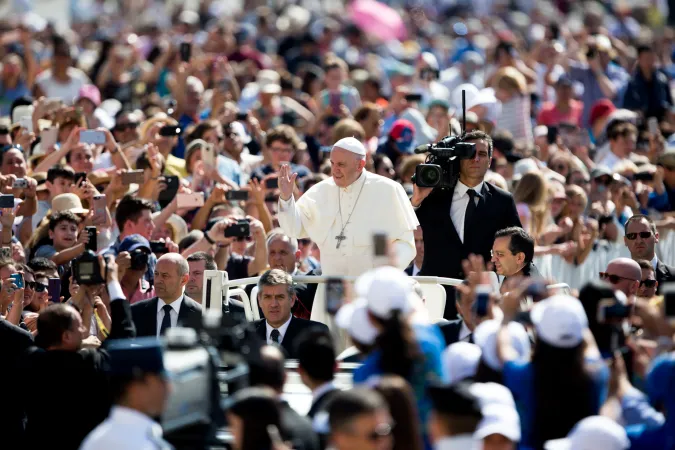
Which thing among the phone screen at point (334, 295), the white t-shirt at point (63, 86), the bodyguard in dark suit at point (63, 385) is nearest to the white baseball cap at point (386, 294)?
the phone screen at point (334, 295)

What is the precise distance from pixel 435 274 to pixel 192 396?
4.28 meters

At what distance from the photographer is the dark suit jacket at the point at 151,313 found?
9.85m

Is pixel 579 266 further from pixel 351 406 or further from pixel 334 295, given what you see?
pixel 351 406

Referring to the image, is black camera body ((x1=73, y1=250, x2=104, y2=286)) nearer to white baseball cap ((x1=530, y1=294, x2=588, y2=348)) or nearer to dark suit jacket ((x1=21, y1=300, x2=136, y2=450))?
dark suit jacket ((x1=21, y1=300, x2=136, y2=450))

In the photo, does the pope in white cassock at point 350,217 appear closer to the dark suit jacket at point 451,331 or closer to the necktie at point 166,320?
the necktie at point 166,320

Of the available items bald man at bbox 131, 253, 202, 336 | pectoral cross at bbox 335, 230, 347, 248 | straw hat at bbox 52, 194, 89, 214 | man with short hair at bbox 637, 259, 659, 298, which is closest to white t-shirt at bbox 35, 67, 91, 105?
straw hat at bbox 52, 194, 89, 214

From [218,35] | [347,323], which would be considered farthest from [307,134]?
[347,323]

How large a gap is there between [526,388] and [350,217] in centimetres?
349

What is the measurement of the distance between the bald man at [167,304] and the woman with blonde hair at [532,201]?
4042 mm

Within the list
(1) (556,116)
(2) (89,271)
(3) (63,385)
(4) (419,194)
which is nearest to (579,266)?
(4) (419,194)

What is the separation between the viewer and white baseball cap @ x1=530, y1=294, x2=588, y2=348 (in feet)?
22.1

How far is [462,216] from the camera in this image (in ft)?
35.1

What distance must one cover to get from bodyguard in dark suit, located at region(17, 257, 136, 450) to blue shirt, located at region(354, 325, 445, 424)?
1544 mm

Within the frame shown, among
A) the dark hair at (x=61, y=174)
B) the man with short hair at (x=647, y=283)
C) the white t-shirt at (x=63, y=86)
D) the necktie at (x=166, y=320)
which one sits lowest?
the necktie at (x=166, y=320)
